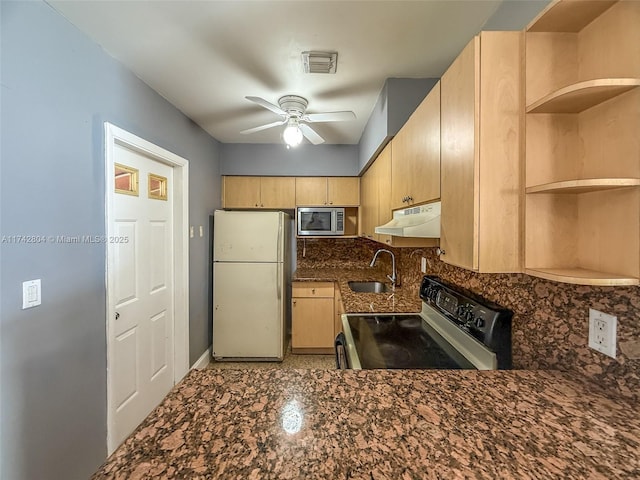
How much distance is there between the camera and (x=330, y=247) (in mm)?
3688

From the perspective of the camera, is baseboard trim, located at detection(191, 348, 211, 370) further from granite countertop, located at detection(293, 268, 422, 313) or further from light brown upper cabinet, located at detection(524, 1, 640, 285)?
light brown upper cabinet, located at detection(524, 1, 640, 285)

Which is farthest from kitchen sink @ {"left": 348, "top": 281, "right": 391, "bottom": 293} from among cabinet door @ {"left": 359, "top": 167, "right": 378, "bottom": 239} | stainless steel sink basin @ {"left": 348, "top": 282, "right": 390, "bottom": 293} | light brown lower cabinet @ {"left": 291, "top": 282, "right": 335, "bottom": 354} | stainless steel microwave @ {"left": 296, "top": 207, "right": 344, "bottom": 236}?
stainless steel microwave @ {"left": 296, "top": 207, "right": 344, "bottom": 236}

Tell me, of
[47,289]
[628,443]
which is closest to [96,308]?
[47,289]

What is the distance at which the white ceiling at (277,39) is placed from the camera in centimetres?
128

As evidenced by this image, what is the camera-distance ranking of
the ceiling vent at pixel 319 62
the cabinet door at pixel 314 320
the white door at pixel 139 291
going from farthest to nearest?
the cabinet door at pixel 314 320, the white door at pixel 139 291, the ceiling vent at pixel 319 62

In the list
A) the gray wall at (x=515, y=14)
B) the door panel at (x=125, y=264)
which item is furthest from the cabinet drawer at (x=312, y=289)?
the gray wall at (x=515, y=14)

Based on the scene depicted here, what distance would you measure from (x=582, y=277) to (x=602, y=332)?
255mm

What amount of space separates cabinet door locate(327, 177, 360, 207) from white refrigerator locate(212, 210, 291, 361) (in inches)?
30.6

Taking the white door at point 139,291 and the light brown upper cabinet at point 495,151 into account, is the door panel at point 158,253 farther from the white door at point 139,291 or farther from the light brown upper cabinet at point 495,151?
the light brown upper cabinet at point 495,151

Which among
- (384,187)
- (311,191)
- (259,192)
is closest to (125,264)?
(259,192)

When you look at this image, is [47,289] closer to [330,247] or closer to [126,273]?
[126,273]

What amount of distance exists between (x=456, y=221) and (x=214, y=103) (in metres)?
2.12

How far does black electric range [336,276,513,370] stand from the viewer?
114 centimetres

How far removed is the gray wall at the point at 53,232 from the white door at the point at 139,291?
0.17 meters
